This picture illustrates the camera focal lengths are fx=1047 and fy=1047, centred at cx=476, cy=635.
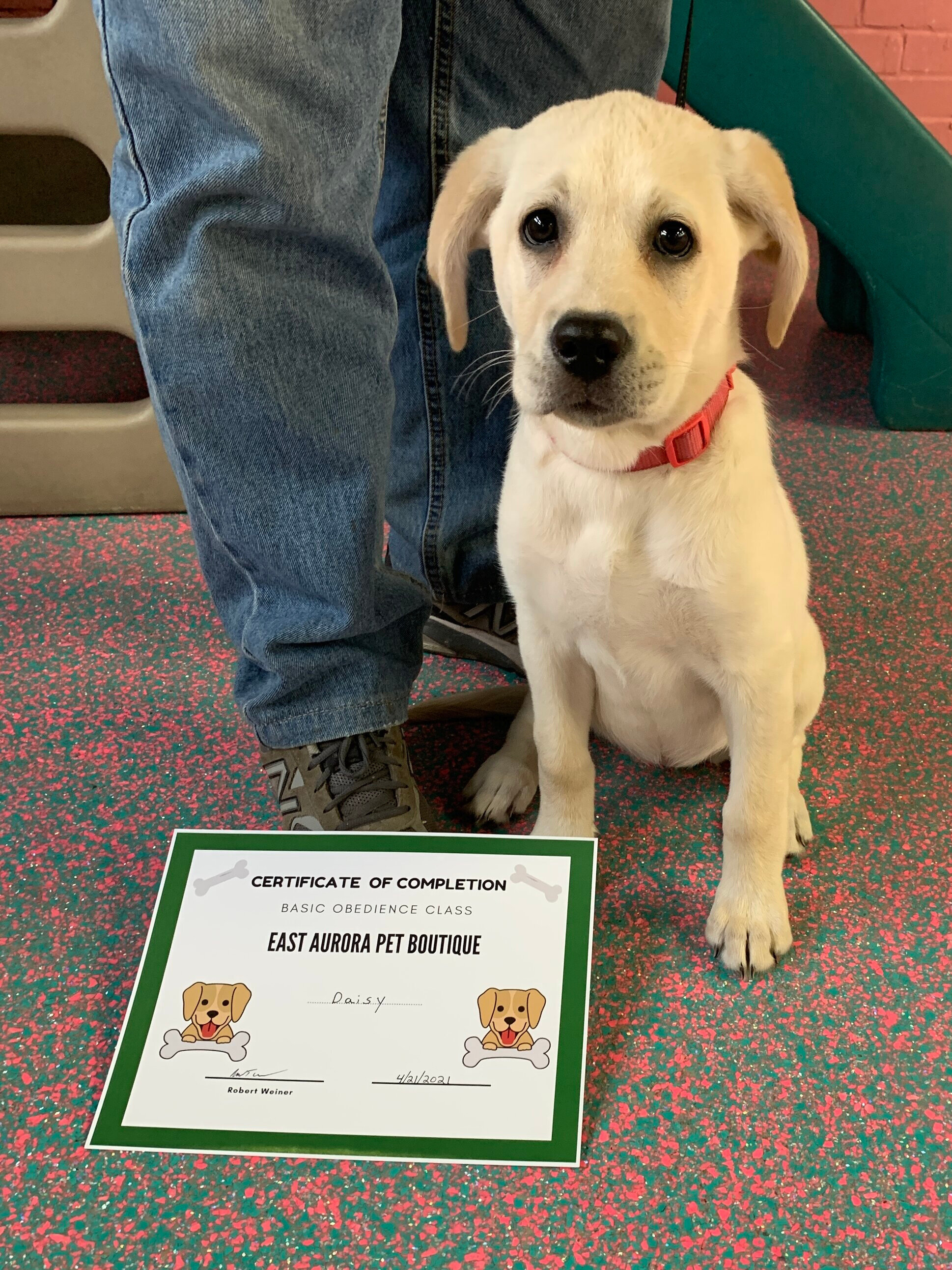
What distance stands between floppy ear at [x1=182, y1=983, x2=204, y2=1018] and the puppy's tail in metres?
0.49

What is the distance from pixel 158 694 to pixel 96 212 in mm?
1129

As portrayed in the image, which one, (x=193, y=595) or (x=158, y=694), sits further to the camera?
(x=193, y=595)

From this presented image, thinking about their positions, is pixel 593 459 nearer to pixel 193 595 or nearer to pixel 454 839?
pixel 454 839

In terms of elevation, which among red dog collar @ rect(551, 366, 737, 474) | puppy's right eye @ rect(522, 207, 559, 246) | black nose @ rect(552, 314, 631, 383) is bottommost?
red dog collar @ rect(551, 366, 737, 474)

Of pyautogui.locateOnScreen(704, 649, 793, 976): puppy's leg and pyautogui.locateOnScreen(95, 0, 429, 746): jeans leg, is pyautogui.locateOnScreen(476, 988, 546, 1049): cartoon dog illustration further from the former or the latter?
pyautogui.locateOnScreen(95, 0, 429, 746): jeans leg

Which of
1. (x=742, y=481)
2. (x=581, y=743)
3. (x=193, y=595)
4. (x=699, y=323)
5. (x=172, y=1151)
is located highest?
(x=699, y=323)

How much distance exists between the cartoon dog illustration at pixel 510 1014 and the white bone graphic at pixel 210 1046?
0.70 ft

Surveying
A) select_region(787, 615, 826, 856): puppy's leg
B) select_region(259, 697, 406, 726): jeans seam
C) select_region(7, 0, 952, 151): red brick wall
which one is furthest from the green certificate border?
Answer: select_region(7, 0, 952, 151): red brick wall

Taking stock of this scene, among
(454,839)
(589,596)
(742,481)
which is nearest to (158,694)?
(454,839)

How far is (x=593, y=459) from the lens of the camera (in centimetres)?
99

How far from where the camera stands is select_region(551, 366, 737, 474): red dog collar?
0.95 meters

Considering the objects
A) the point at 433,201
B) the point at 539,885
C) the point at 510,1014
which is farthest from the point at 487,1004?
the point at 433,201

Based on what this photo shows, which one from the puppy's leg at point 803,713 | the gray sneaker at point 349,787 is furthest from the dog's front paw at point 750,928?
the gray sneaker at point 349,787
